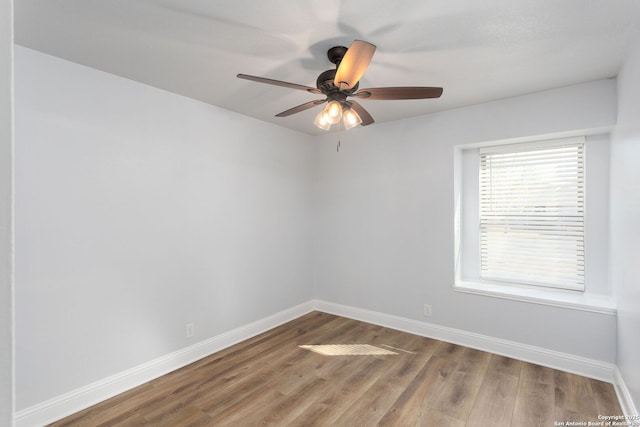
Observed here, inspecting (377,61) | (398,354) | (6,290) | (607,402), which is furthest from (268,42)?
(607,402)

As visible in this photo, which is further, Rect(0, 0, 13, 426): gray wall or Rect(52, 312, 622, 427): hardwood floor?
Rect(52, 312, 622, 427): hardwood floor

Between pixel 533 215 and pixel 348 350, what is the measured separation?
2284 millimetres

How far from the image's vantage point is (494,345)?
116 inches

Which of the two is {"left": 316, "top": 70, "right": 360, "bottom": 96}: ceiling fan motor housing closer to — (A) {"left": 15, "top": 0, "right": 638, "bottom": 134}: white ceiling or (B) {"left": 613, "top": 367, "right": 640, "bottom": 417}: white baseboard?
(A) {"left": 15, "top": 0, "right": 638, "bottom": 134}: white ceiling

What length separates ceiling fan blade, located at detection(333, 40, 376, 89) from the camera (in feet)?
4.87

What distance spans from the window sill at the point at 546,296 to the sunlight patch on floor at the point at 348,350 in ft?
3.43

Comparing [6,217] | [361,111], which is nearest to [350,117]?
[361,111]

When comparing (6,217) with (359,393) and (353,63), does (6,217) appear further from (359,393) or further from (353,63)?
(359,393)

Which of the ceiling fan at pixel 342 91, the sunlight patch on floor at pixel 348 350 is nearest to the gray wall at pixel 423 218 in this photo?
the sunlight patch on floor at pixel 348 350

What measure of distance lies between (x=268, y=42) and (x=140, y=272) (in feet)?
6.73

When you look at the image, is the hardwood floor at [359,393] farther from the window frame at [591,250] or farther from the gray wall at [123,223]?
the window frame at [591,250]

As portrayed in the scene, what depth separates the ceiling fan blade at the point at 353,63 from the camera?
1.48 metres

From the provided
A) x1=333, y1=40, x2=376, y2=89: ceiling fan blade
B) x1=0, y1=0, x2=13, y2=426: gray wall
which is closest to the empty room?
x1=333, y1=40, x2=376, y2=89: ceiling fan blade

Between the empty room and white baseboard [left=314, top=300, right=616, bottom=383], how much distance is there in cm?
2
